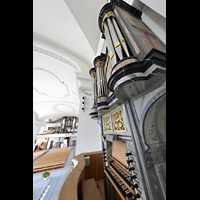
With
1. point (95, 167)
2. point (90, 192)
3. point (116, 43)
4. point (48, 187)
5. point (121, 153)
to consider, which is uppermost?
point (116, 43)

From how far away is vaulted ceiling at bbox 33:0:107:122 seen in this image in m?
2.62

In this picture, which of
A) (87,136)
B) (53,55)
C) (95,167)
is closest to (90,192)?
(95,167)

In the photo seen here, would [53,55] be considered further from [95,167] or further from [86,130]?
[95,167]

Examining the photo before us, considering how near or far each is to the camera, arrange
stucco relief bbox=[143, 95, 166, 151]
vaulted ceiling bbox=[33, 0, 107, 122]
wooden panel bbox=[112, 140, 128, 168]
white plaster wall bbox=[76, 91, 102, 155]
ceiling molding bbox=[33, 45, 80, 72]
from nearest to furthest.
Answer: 1. stucco relief bbox=[143, 95, 166, 151]
2. wooden panel bbox=[112, 140, 128, 168]
3. vaulted ceiling bbox=[33, 0, 107, 122]
4. white plaster wall bbox=[76, 91, 102, 155]
5. ceiling molding bbox=[33, 45, 80, 72]

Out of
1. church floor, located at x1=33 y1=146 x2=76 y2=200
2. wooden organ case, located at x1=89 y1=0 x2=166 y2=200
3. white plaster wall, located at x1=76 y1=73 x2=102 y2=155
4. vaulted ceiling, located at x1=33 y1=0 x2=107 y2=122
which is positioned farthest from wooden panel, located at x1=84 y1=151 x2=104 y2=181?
vaulted ceiling, located at x1=33 y1=0 x2=107 y2=122

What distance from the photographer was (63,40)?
3.59m

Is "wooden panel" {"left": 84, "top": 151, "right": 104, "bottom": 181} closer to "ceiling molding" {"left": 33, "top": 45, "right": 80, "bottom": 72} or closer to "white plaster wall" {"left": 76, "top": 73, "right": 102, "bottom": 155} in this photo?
"white plaster wall" {"left": 76, "top": 73, "right": 102, "bottom": 155}

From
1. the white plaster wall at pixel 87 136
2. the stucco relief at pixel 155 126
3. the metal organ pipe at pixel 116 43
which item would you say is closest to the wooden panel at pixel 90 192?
the white plaster wall at pixel 87 136

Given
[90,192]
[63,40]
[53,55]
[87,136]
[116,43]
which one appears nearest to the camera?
[116,43]

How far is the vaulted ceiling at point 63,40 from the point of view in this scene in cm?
262

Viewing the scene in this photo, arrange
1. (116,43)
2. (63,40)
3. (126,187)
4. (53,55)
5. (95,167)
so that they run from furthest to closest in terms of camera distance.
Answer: (53,55) < (63,40) < (95,167) < (126,187) < (116,43)

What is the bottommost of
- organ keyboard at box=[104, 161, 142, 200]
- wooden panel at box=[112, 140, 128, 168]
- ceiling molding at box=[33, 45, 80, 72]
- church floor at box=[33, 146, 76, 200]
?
church floor at box=[33, 146, 76, 200]

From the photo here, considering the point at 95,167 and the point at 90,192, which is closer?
the point at 90,192

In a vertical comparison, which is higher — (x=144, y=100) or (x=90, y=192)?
(x=144, y=100)
